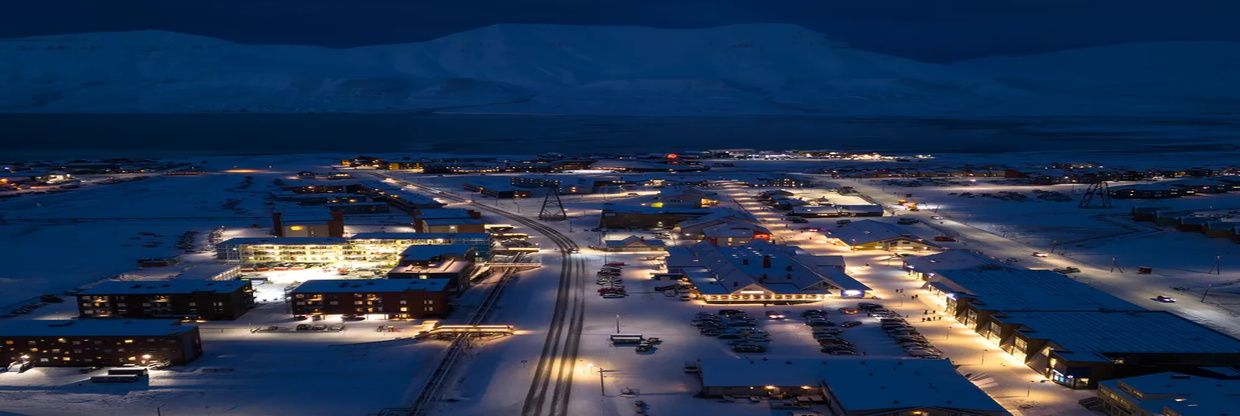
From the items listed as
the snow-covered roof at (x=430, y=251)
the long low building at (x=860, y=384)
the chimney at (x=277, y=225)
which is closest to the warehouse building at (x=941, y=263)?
the long low building at (x=860, y=384)

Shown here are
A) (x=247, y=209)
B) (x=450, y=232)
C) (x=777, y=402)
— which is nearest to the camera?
(x=777, y=402)

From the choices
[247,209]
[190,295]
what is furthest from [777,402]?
[247,209]

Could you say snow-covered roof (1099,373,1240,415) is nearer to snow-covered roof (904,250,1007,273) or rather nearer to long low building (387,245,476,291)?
snow-covered roof (904,250,1007,273)

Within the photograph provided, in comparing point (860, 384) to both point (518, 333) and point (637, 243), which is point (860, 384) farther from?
point (637, 243)

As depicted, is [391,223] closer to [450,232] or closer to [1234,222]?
[450,232]

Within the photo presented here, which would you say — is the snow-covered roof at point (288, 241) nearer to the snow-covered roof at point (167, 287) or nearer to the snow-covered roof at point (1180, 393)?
the snow-covered roof at point (167, 287)

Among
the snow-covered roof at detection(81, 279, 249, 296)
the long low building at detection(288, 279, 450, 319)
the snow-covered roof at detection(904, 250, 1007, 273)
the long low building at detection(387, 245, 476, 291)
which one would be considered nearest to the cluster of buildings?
the snow-covered roof at detection(904, 250, 1007, 273)
